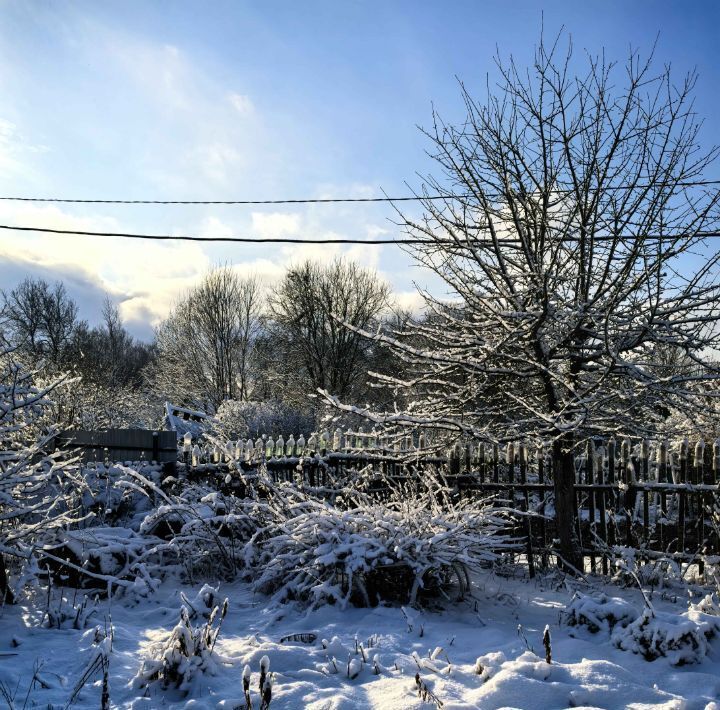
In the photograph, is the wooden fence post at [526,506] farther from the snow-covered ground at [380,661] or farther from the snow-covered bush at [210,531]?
the snow-covered bush at [210,531]

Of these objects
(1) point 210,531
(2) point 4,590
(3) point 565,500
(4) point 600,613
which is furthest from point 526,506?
(2) point 4,590

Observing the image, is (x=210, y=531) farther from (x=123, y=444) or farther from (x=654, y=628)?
(x=123, y=444)

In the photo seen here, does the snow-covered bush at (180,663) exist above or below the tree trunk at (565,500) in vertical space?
below

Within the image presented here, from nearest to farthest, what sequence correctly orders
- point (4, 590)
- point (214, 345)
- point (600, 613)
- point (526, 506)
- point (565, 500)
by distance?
point (600, 613)
point (4, 590)
point (565, 500)
point (526, 506)
point (214, 345)

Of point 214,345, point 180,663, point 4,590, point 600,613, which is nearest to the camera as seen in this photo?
point 180,663

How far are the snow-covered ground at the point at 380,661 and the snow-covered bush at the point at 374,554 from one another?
0.69 ft

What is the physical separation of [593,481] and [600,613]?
2672 mm

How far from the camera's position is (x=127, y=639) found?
4.00 metres

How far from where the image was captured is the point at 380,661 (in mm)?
3498

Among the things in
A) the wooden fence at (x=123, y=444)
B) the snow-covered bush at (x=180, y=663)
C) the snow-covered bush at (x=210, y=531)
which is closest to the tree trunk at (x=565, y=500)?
the snow-covered bush at (x=210, y=531)

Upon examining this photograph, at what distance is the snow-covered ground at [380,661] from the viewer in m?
2.94

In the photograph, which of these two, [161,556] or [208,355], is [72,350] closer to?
[208,355]

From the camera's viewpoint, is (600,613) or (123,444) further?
(123,444)

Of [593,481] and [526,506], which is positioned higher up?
[593,481]
